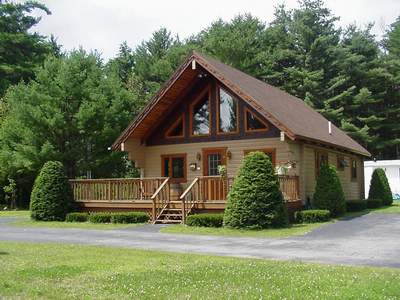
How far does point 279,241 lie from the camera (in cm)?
1487

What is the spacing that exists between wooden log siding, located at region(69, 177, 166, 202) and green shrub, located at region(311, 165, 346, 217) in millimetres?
6250

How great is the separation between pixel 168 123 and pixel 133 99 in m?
10.9

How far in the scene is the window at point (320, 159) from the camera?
81.9ft

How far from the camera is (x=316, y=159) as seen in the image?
82.2 feet

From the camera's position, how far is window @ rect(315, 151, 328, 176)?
A: 81.9 ft

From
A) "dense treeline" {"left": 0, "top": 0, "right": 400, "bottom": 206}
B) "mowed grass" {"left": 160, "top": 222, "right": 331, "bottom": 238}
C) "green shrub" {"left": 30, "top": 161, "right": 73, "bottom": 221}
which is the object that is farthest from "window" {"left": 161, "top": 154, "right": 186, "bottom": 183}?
"dense treeline" {"left": 0, "top": 0, "right": 400, "bottom": 206}

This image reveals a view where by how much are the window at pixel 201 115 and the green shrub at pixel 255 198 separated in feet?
21.0

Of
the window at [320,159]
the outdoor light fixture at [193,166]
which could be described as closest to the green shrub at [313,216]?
the window at [320,159]

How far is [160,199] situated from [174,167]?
3.81 metres

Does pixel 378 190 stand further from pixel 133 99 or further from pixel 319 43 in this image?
pixel 319 43

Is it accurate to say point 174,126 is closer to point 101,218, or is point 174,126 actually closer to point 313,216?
point 101,218

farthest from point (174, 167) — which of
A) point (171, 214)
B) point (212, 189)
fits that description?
point (171, 214)

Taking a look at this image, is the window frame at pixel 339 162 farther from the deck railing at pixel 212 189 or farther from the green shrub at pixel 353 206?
the deck railing at pixel 212 189

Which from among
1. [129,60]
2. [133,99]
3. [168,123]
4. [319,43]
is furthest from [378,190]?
[129,60]
